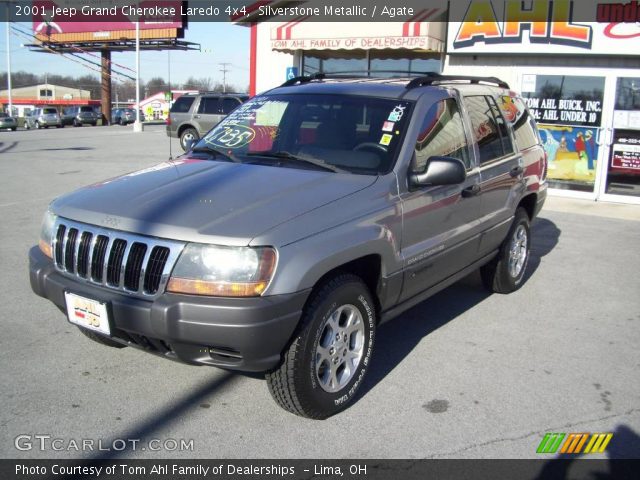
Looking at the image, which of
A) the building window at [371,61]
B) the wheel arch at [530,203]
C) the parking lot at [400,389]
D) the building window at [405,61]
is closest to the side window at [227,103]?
the building window at [371,61]

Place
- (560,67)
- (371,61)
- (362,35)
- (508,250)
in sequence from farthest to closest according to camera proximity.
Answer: (371,61)
(362,35)
(560,67)
(508,250)

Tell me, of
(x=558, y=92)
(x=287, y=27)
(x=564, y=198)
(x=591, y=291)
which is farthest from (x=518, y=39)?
(x=591, y=291)

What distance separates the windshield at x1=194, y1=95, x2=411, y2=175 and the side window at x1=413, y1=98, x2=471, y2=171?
0.18m

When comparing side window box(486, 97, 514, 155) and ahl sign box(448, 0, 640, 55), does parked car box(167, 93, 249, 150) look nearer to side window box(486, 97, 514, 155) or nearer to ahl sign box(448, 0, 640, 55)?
ahl sign box(448, 0, 640, 55)

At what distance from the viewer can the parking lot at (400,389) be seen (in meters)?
3.24

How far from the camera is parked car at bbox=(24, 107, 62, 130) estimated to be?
4438cm

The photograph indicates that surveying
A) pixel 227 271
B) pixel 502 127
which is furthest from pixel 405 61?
pixel 227 271

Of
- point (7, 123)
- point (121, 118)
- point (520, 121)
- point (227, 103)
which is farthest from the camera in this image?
point (121, 118)

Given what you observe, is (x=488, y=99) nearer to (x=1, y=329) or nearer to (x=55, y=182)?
(x=1, y=329)

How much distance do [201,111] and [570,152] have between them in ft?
41.1

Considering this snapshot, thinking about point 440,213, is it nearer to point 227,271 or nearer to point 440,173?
point 440,173

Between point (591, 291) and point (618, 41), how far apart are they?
6261 millimetres

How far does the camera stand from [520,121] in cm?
595

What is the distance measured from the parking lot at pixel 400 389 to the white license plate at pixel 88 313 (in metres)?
0.53
